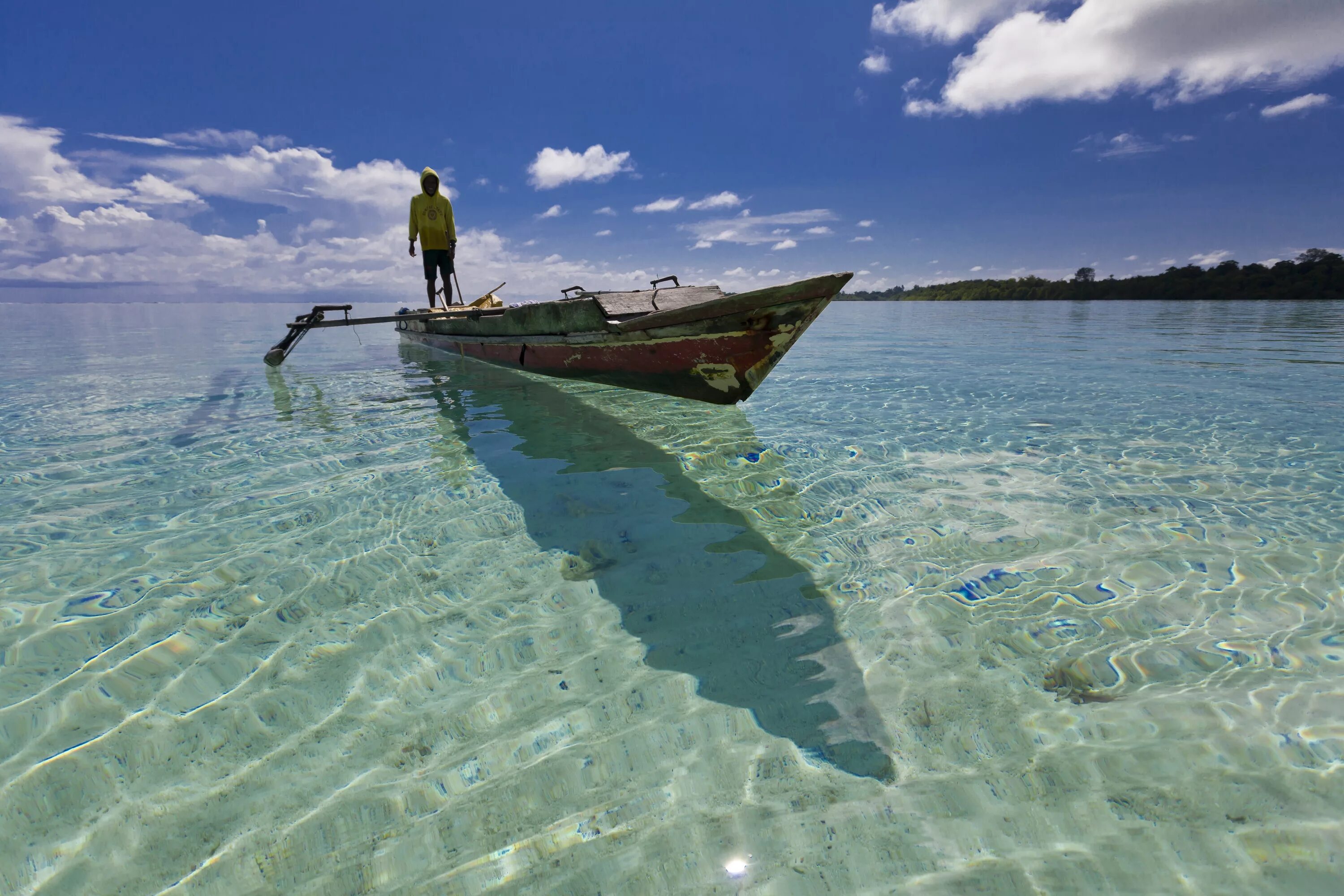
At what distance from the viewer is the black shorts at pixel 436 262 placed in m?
13.1

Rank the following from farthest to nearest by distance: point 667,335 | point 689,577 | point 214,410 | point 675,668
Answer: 1. point 214,410
2. point 667,335
3. point 689,577
4. point 675,668

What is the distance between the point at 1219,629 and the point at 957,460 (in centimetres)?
319

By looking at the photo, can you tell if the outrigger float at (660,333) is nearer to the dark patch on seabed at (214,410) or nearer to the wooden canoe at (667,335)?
the wooden canoe at (667,335)

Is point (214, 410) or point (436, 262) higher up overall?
point (436, 262)

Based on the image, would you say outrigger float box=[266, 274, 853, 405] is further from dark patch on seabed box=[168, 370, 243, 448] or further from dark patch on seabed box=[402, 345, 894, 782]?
dark patch on seabed box=[168, 370, 243, 448]

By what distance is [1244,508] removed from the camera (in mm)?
4707

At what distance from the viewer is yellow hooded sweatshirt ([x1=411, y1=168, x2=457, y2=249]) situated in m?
12.6

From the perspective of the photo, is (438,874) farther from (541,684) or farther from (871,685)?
(871,685)

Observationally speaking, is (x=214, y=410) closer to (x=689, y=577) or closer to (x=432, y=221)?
(x=432, y=221)

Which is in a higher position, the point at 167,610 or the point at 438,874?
the point at 167,610

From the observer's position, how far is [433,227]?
42.0ft

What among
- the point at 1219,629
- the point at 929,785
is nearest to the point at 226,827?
the point at 929,785

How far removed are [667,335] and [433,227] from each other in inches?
364

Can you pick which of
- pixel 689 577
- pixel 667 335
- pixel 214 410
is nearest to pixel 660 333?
pixel 667 335
